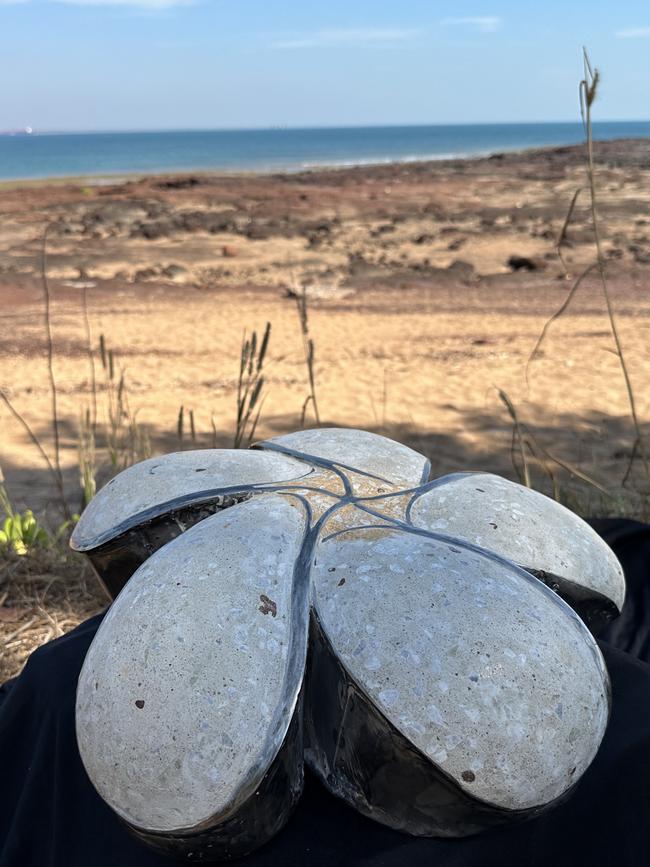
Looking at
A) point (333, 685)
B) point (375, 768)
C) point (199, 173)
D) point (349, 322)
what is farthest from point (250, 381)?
point (199, 173)

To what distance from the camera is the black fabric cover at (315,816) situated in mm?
1766

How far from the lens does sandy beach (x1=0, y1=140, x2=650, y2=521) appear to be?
229 inches

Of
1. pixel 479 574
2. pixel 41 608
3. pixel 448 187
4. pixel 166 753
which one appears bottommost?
pixel 41 608

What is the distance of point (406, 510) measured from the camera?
213 centimetres

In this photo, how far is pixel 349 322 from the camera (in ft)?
30.3

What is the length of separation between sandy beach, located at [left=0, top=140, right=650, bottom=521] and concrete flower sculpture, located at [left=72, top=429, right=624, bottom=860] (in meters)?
2.37

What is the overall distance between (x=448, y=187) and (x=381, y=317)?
1894 cm

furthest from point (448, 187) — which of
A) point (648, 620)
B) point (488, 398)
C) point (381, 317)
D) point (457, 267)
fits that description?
point (648, 620)

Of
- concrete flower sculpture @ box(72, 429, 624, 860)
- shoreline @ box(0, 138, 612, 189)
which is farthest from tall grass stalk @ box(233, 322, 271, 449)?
shoreline @ box(0, 138, 612, 189)

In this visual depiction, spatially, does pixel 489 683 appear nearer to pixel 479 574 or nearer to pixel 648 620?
pixel 479 574

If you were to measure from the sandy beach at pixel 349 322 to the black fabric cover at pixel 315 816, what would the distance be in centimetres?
218

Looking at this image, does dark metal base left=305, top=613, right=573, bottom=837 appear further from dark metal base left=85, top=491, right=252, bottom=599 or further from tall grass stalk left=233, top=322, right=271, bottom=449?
tall grass stalk left=233, top=322, right=271, bottom=449

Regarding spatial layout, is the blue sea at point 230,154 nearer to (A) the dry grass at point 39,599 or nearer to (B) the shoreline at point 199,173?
(B) the shoreline at point 199,173

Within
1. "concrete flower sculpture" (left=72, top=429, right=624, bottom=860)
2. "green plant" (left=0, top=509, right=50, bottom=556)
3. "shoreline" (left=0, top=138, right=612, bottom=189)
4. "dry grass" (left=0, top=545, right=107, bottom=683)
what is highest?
"shoreline" (left=0, top=138, right=612, bottom=189)
